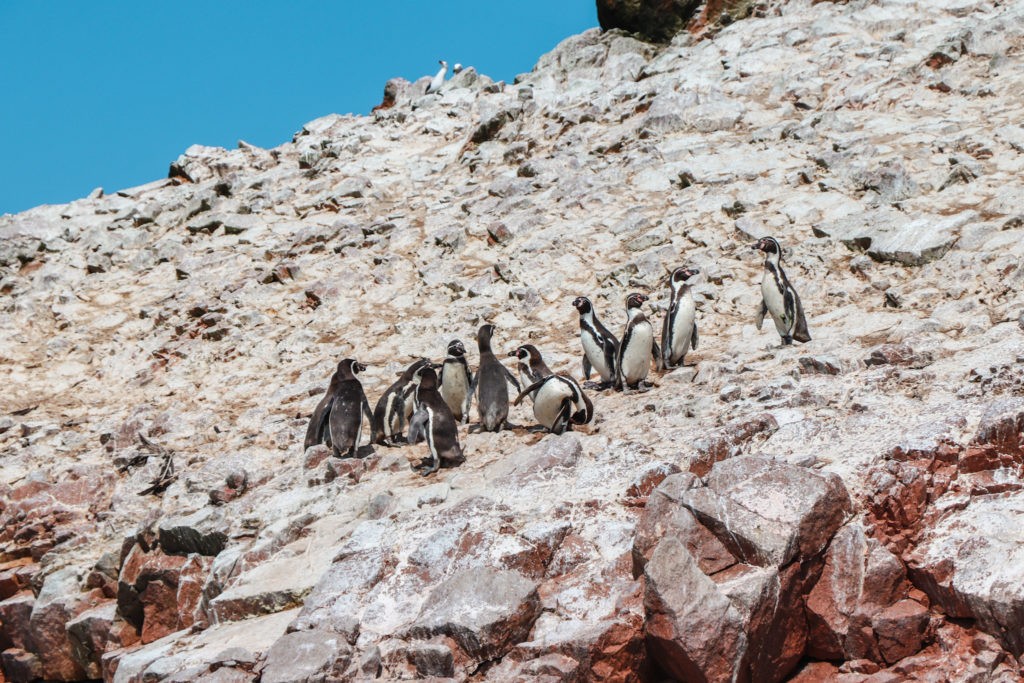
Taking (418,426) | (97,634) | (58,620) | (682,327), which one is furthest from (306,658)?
(682,327)

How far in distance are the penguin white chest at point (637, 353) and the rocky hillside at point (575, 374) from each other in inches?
10.9

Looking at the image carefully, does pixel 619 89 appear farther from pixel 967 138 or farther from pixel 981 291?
pixel 981 291

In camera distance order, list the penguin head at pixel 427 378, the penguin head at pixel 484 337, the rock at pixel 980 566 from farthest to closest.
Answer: the penguin head at pixel 484 337 < the penguin head at pixel 427 378 < the rock at pixel 980 566

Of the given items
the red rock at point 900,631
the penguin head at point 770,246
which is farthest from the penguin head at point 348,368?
the red rock at point 900,631

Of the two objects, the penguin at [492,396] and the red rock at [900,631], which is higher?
the penguin at [492,396]

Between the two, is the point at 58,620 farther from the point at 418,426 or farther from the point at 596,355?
the point at 596,355

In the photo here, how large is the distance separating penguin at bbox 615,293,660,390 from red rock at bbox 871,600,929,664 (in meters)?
4.23

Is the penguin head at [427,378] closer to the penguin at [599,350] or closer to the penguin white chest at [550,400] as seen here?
the penguin white chest at [550,400]

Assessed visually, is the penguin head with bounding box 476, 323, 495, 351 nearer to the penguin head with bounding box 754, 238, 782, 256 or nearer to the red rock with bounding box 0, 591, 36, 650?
the penguin head with bounding box 754, 238, 782, 256

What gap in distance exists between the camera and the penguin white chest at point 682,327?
888cm

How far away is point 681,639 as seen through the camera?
4223mm

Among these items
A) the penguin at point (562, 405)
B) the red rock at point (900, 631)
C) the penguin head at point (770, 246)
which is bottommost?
the red rock at point (900, 631)

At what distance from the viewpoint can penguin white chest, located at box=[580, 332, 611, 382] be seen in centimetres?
870

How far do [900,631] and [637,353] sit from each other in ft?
14.8
